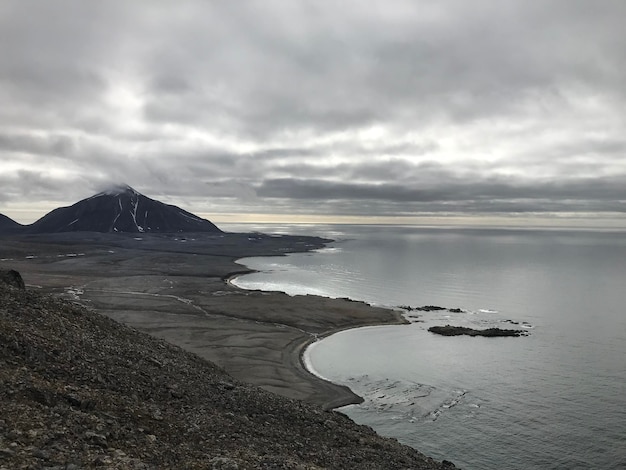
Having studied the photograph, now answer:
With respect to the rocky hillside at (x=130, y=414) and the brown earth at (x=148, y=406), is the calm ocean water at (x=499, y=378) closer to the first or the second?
the brown earth at (x=148, y=406)

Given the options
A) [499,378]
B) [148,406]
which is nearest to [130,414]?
[148,406]

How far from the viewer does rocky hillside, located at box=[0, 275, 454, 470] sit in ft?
57.4

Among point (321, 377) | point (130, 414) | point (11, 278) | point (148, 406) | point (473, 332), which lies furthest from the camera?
point (473, 332)

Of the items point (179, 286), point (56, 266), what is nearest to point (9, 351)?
point (179, 286)

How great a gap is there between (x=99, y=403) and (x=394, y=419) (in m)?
27.4

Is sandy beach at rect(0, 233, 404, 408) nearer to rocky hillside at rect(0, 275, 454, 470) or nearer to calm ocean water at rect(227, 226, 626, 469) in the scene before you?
calm ocean water at rect(227, 226, 626, 469)

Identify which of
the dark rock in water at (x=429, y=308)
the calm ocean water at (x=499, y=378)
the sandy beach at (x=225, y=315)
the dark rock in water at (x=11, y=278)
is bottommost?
the calm ocean water at (x=499, y=378)

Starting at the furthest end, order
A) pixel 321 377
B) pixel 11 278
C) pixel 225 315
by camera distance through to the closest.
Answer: pixel 225 315 → pixel 321 377 → pixel 11 278

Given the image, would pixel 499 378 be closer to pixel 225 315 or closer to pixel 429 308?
pixel 429 308

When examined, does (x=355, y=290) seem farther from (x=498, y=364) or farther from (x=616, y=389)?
(x=616, y=389)

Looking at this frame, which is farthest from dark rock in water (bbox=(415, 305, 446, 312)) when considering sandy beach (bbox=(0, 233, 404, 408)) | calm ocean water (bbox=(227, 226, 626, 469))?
sandy beach (bbox=(0, 233, 404, 408))

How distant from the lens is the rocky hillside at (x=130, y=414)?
17500mm

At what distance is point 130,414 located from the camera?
71.9 feet

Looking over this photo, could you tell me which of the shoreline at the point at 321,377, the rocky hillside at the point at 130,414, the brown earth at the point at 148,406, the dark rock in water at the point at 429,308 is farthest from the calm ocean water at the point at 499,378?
the rocky hillside at the point at 130,414
